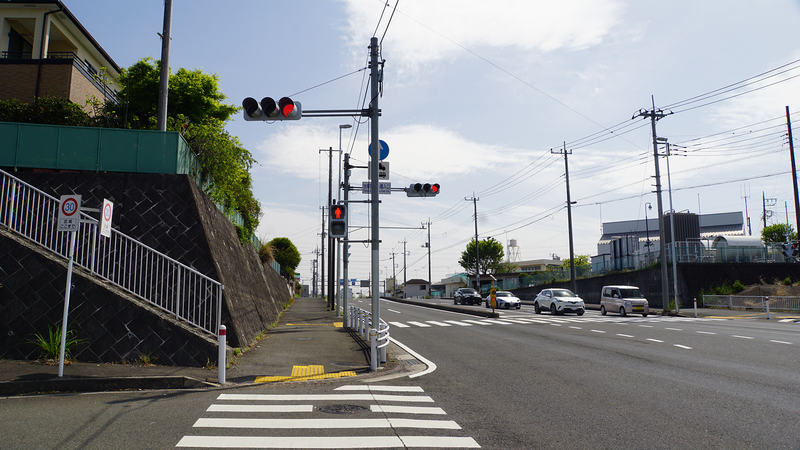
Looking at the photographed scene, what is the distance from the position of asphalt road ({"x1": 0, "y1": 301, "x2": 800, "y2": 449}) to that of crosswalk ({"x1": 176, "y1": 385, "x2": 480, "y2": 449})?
0.03m

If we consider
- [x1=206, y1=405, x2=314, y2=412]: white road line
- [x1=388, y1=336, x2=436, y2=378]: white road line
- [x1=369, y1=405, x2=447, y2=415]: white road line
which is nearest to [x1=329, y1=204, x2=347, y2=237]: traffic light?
[x1=388, y1=336, x2=436, y2=378]: white road line

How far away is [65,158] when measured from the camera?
1434cm

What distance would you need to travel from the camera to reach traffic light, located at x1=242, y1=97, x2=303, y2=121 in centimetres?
1051

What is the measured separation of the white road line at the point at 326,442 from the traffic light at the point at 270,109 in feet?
24.0

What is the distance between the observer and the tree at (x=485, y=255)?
8925cm

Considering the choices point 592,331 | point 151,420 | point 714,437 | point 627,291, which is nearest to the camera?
point 714,437

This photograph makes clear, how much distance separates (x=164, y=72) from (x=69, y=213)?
781cm

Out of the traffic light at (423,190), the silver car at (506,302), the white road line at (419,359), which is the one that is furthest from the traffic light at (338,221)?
the silver car at (506,302)

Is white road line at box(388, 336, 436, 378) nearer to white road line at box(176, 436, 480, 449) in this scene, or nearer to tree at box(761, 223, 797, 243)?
white road line at box(176, 436, 480, 449)

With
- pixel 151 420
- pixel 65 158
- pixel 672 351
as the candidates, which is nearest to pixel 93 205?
pixel 65 158

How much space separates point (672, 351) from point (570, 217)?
3302 cm

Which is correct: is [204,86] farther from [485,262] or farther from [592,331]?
[485,262]

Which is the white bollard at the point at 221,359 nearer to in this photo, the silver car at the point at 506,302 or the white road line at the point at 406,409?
the white road line at the point at 406,409

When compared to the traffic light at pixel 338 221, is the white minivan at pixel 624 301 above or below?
below
